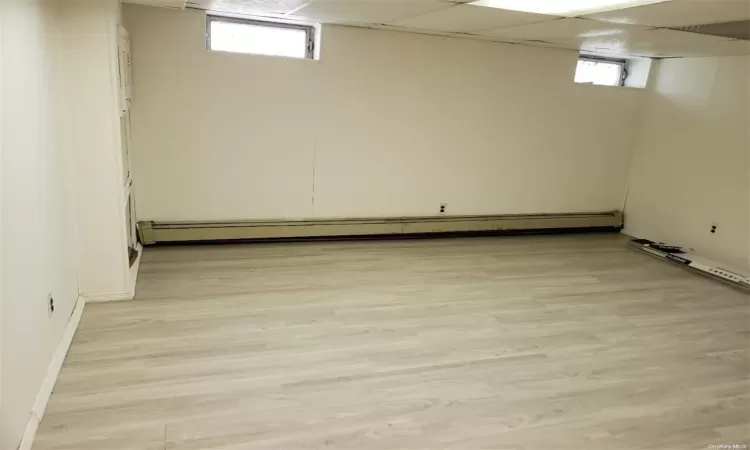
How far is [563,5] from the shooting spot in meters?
2.76

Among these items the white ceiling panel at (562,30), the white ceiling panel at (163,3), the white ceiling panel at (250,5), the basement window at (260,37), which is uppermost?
the white ceiling panel at (562,30)

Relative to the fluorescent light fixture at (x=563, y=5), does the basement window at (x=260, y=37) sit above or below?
below

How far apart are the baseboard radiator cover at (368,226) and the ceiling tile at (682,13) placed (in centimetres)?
258

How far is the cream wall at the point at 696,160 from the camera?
15.8 feet

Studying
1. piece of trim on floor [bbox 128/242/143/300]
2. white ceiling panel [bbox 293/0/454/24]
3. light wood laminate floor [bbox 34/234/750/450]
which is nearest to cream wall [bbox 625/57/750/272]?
light wood laminate floor [bbox 34/234/750/450]

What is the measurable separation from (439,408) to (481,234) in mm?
3167

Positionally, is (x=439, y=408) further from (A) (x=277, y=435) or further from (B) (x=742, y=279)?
(B) (x=742, y=279)

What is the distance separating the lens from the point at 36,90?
2.46 metres

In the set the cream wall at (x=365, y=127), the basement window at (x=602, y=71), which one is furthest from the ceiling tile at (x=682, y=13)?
the basement window at (x=602, y=71)

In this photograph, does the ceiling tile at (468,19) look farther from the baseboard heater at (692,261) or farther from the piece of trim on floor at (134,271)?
the baseboard heater at (692,261)

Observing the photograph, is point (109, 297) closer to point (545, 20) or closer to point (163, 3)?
point (163, 3)

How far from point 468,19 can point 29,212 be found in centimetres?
275

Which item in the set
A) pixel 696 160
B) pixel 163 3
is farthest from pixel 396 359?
pixel 696 160

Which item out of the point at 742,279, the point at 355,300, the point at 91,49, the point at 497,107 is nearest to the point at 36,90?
the point at 91,49
